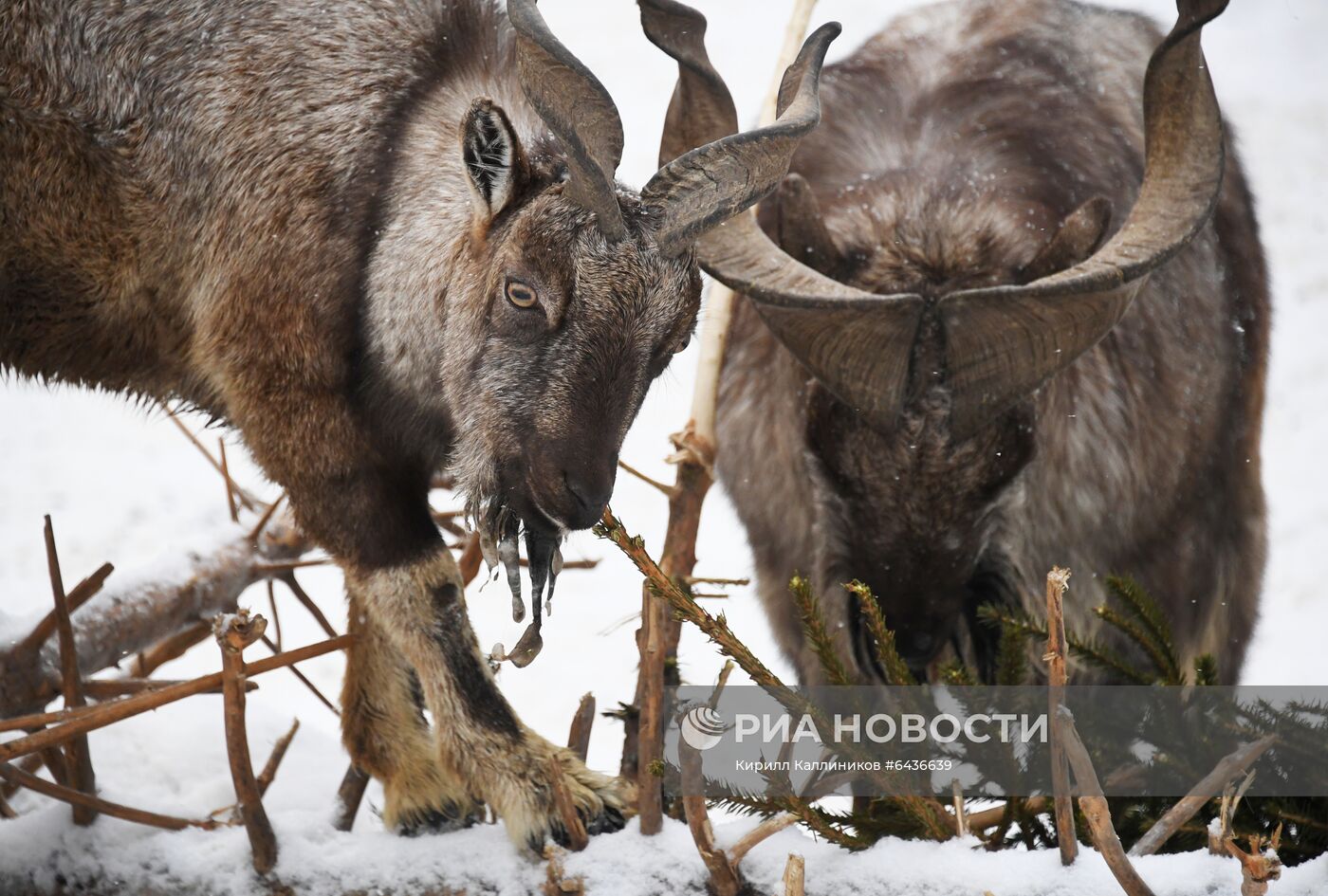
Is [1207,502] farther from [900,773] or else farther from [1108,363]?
[900,773]

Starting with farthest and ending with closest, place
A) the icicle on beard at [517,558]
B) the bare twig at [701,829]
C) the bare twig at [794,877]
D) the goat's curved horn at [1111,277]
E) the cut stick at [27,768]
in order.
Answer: the cut stick at [27,768] → the goat's curved horn at [1111,277] → the icicle on beard at [517,558] → the bare twig at [701,829] → the bare twig at [794,877]

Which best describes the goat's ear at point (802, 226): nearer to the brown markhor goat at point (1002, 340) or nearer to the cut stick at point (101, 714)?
the brown markhor goat at point (1002, 340)

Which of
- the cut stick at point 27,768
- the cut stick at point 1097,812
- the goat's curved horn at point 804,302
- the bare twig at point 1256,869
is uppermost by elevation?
the goat's curved horn at point 804,302

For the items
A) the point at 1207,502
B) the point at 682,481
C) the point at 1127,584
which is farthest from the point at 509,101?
the point at 1207,502

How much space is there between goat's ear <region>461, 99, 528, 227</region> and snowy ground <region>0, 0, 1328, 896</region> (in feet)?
2.78

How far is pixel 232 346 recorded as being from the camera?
372 cm

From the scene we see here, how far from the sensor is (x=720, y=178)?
10.5 ft

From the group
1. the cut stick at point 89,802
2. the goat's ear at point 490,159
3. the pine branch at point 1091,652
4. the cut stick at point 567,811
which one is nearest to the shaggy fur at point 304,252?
the goat's ear at point 490,159

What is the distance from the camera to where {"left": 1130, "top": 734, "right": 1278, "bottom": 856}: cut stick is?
2.72m

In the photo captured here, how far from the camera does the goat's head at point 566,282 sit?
3.13 metres

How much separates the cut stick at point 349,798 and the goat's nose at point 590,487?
1204 millimetres

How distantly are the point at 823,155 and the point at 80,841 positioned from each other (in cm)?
312

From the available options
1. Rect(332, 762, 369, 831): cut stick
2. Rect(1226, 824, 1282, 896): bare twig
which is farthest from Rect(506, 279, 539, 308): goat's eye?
Rect(1226, 824, 1282, 896): bare twig

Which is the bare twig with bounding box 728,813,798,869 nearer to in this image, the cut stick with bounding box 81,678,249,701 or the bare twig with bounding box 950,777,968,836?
the bare twig with bounding box 950,777,968,836
